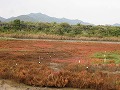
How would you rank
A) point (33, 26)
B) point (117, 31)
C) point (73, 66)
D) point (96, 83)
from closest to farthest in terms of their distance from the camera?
point (96, 83), point (73, 66), point (117, 31), point (33, 26)

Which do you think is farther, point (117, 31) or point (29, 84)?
point (117, 31)

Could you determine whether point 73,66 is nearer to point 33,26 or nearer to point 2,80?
point 2,80

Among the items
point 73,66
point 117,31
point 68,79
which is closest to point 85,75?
point 68,79

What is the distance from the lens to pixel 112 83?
59.3 feet

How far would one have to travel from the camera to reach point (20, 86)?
59.6ft

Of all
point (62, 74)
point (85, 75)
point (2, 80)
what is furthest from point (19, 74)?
point (85, 75)

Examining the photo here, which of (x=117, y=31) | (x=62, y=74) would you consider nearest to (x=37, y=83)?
(x=62, y=74)

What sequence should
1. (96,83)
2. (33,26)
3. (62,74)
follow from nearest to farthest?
(96,83)
(62,74)
(33,26)

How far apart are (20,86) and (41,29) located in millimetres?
80871

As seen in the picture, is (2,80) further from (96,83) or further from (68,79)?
(96,83)

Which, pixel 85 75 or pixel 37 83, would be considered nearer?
pixel 37 83

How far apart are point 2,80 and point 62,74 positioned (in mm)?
3770

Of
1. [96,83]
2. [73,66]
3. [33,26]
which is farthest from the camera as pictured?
[33,26]

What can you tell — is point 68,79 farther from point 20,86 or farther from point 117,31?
point 117,31
